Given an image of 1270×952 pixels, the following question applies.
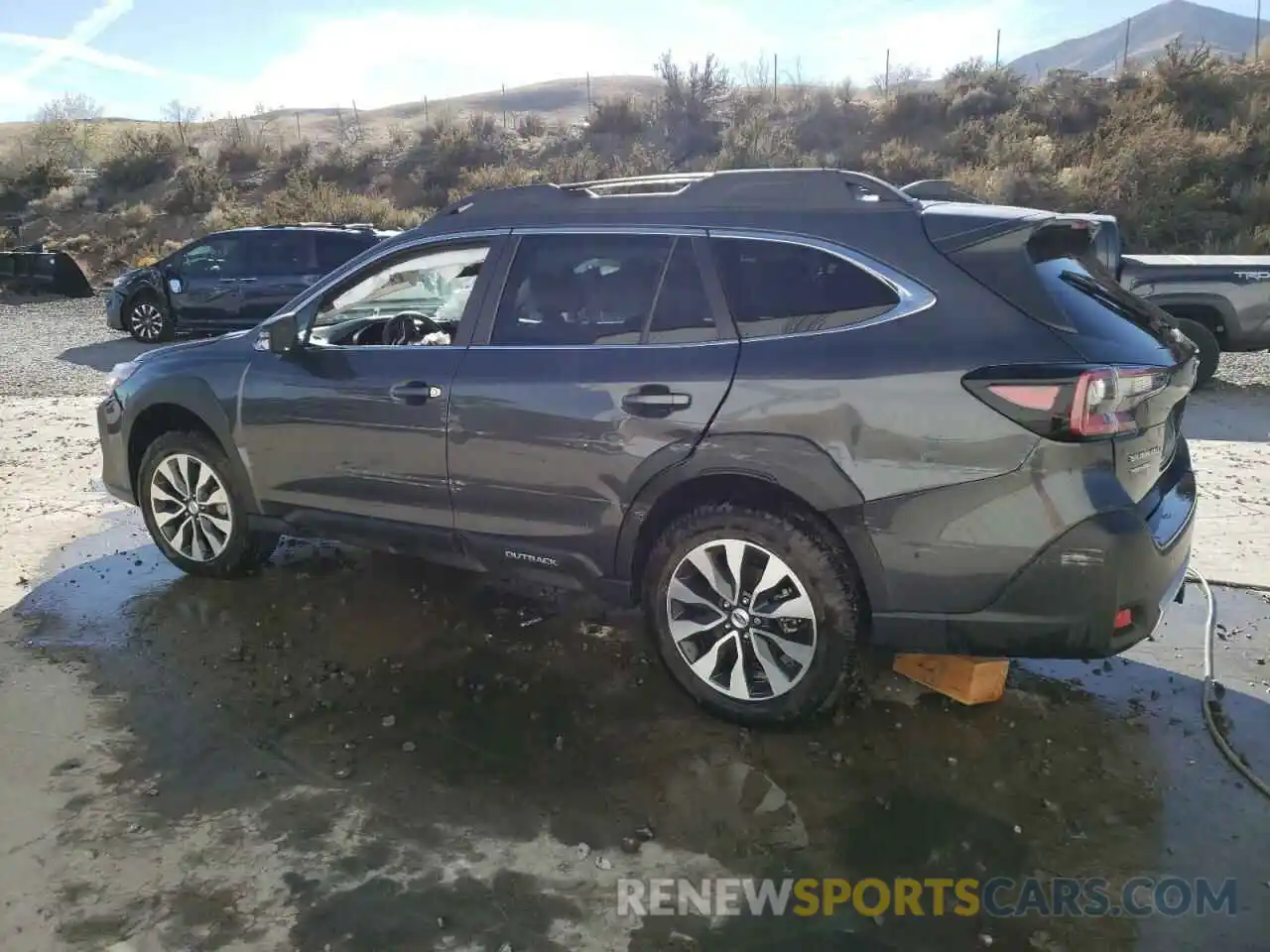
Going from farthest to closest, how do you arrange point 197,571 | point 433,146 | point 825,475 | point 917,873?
1. point 433,146
2. point 197,571
3. point 825,475
4. point 917,873

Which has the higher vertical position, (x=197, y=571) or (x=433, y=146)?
(x=433, y=146)

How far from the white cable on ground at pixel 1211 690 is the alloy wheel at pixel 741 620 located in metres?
1.48

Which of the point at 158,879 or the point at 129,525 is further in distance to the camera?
the point at 129,525

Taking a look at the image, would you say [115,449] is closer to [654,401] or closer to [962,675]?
[654,401]

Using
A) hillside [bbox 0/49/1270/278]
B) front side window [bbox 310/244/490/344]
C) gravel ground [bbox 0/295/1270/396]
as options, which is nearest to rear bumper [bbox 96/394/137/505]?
front side window [bbox 310/244/490/344]

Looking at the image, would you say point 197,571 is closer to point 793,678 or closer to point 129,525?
point 129,525

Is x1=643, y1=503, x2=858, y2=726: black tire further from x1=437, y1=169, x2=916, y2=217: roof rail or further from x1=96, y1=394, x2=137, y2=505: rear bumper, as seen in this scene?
x1=96, y1=394, x2=137, y2=505: rear bumper

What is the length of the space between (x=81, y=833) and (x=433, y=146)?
95.9 ft

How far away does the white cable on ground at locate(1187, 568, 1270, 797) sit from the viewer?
3350 millimetres

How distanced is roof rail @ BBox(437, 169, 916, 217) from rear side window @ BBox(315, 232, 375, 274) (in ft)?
33.0

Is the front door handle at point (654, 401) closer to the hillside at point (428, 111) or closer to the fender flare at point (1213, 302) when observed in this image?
the fender flare at point (1213, 302)

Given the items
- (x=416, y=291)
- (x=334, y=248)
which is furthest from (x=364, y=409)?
(x=334, y=248)

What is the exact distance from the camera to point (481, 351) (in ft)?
13.5

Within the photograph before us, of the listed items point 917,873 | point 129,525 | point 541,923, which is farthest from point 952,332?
point 129,525
